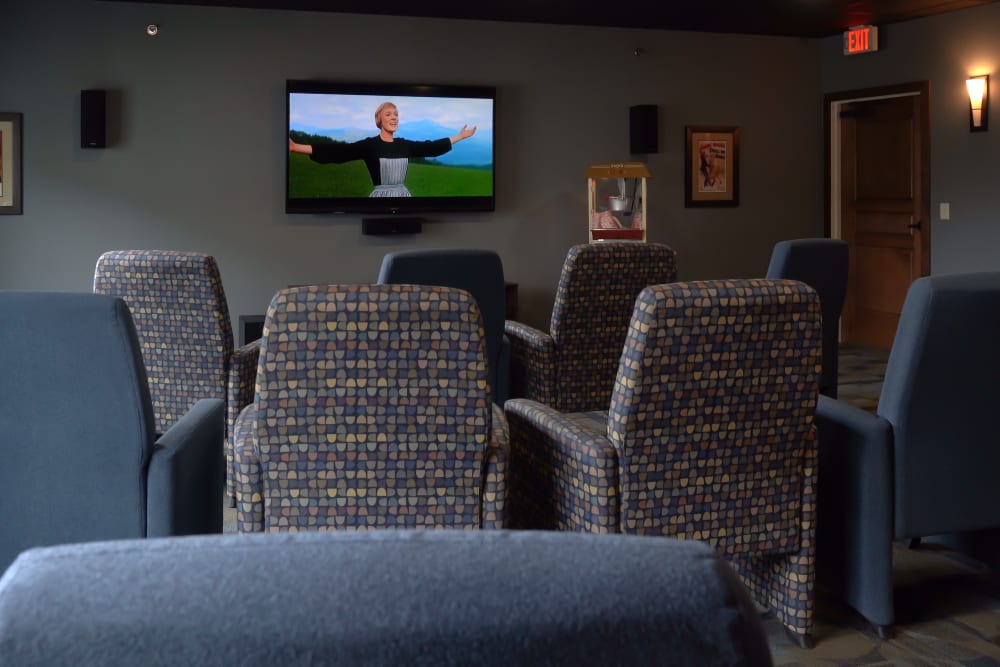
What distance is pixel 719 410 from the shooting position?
2299mm

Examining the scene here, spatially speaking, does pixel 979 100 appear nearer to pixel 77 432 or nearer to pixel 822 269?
pixel 822 269

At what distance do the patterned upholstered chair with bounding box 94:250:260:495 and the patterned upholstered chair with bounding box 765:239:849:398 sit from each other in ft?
8.09

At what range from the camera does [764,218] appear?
26.8 feet

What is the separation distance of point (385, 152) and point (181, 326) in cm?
356

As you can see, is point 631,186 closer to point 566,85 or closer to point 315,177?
point 566,85

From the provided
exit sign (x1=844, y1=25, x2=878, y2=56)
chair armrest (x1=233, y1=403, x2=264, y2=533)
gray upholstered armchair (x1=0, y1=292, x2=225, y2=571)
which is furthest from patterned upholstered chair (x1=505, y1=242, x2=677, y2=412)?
exit sign (x1=844, y1=25, x2=878, y2=56)

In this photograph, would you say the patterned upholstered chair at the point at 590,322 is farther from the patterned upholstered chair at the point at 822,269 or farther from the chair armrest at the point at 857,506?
the chair armrest at the point at 857,506

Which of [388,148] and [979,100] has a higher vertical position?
[979,100]

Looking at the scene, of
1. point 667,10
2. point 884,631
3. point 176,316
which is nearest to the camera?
point 884,631

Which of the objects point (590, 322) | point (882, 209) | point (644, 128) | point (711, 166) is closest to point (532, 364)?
point (590, 322)

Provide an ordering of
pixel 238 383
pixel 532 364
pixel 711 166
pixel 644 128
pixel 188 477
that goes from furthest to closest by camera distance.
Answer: pixel 711 166 → pixel 644 128 → pixel 532 364 → pixel 238 383 → pixel 188 477

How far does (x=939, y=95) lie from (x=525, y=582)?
747 cm

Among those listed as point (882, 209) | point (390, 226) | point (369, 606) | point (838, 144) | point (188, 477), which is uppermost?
point (838, 144)

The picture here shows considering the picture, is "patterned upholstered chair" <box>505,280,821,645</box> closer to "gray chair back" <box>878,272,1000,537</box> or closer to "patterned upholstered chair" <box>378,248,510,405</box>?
"gray chair back" <box>878,272,1000,537</box>
